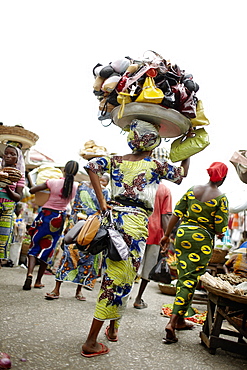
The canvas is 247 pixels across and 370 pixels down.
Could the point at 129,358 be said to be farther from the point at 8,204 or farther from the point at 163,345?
the point at 8,204

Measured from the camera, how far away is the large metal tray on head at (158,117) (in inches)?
122

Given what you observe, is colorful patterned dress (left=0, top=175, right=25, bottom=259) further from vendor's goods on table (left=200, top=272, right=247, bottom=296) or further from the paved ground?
vendor's goods on table (left=200, top=272, right=247, bottom=296)

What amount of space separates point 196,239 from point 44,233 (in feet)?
8.62

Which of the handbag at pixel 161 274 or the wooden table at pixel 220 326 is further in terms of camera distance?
the handbag at pixel 161 274

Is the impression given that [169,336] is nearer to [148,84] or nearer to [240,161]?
[240,161]

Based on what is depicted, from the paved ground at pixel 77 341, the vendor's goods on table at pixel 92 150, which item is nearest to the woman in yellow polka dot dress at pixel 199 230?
the paved ground at pixel 77 341

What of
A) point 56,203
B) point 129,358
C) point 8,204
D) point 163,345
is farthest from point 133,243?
point 8,204

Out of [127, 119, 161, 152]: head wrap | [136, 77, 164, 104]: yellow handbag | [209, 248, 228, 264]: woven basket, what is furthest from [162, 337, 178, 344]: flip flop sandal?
[209, 248, 228, 264]: woven basket

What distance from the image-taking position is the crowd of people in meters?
2.87

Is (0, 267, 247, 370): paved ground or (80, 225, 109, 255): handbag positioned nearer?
(0, 267, 247, 370): paved ground

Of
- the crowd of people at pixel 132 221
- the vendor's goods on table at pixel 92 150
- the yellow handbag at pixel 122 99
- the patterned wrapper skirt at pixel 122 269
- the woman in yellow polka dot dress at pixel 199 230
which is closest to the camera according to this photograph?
the patterned wrapper skirt at pixel 122 269

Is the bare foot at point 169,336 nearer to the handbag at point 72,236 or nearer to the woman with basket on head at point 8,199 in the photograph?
the handbag at point 72,236

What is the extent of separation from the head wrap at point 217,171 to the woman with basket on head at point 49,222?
238cm

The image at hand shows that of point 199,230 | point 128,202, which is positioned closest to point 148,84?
point 128,202
